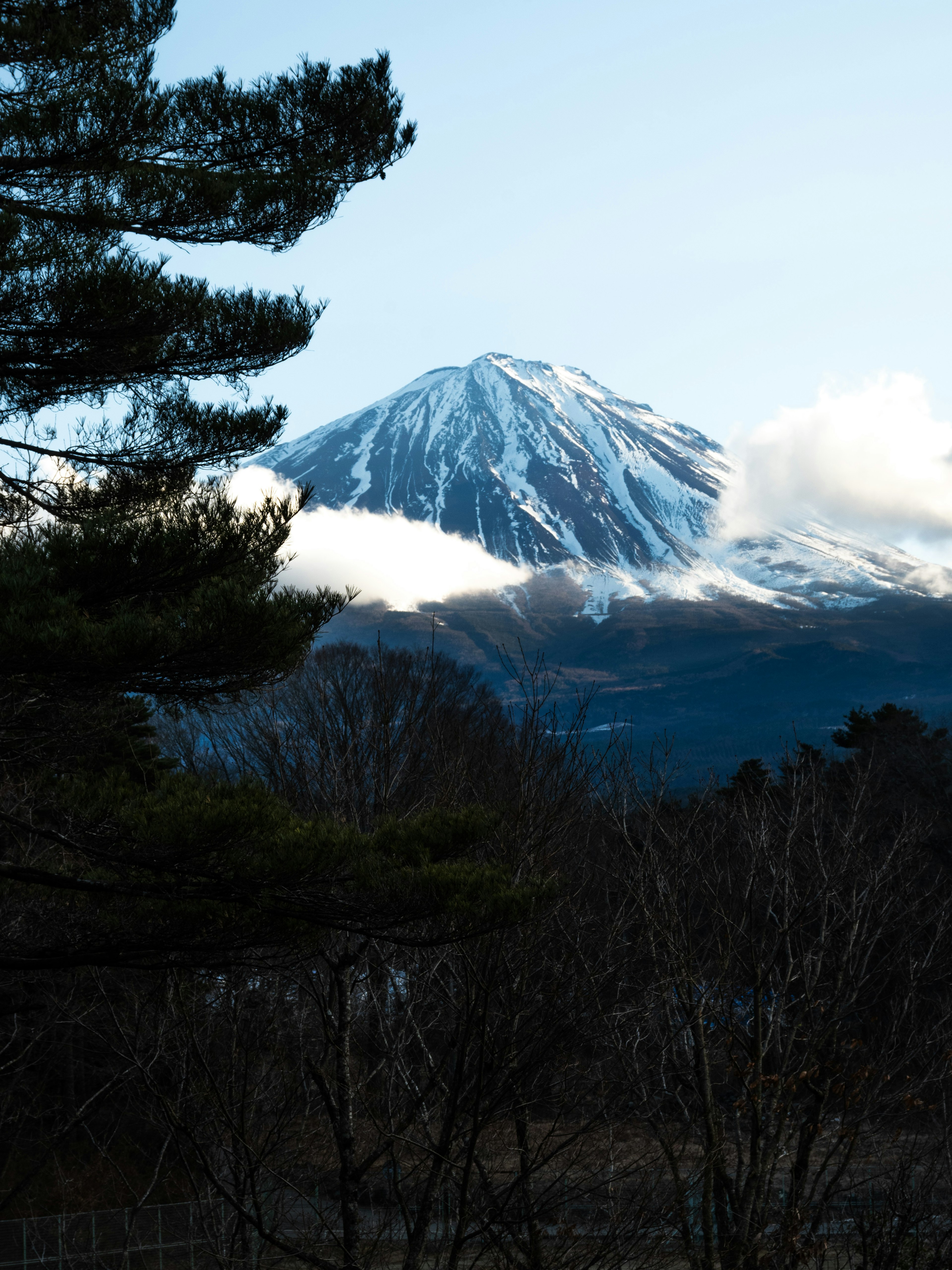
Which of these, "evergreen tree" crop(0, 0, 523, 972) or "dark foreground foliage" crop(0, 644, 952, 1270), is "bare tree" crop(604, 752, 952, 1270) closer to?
→ "dark foreground foliage" crop(0, 644, 952, 1270)

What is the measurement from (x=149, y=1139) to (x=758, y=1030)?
13340 mm

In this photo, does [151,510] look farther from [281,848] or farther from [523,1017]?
[523,1017]

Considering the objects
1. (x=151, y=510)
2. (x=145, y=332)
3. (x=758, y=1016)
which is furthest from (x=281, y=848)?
(x=758, y=1016)

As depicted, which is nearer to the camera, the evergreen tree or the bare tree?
the evergreen tree

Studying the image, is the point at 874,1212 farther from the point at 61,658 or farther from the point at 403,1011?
the point at 61,658

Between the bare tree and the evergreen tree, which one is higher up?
the evergreen tree

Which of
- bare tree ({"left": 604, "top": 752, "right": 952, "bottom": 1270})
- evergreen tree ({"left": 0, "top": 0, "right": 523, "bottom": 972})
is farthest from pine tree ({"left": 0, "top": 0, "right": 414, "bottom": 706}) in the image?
bare tree ({"left": 604, "top": 752, "right": 952, "bottom": 1270})

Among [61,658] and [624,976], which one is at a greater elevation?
[61,658]

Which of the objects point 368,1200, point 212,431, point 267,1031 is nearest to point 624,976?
point 267,1031

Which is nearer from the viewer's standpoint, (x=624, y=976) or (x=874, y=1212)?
(x=624, y=976)

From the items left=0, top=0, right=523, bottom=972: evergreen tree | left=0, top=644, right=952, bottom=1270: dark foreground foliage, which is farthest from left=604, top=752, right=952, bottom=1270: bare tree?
left=0, top=0, right=523, bottom=972: evergreen tree

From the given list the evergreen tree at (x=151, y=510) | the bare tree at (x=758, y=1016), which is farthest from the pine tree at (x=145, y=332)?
→ the bare tree at (x=758, y=1016)

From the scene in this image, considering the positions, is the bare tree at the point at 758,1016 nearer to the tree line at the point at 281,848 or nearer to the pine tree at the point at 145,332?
the tree line at the point at 281,848

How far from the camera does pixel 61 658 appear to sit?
15.0 feet
